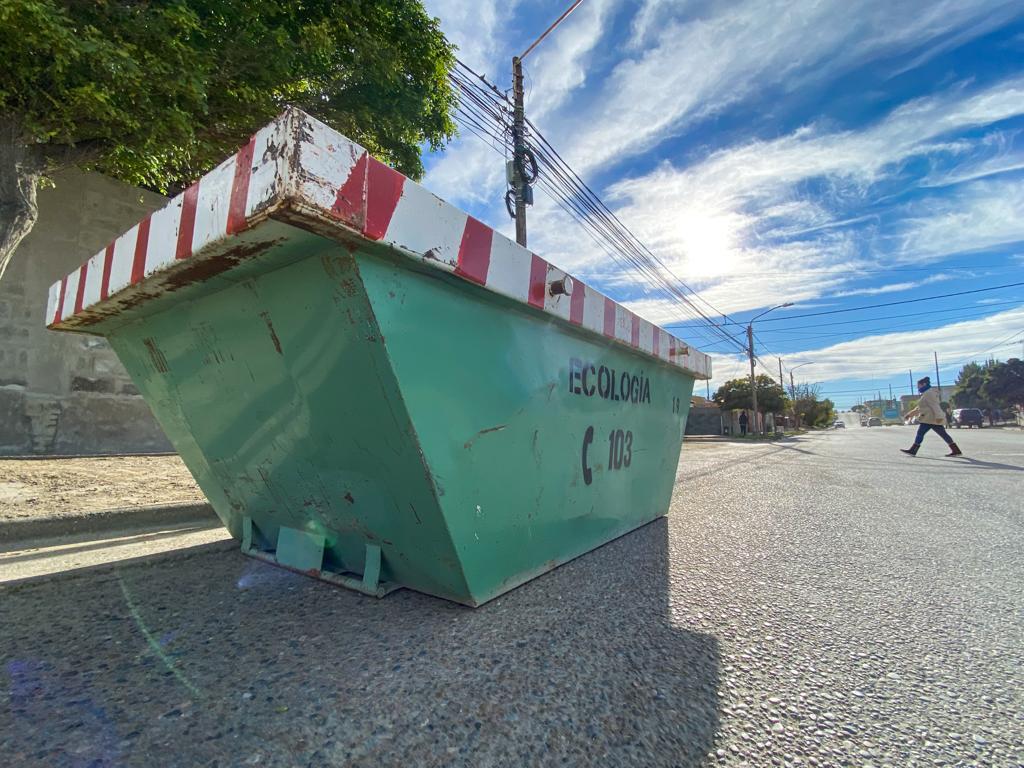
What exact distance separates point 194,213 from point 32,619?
144 cm

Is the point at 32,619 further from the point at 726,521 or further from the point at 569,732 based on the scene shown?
the point at 726,521

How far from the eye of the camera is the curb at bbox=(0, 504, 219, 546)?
2.61 meters

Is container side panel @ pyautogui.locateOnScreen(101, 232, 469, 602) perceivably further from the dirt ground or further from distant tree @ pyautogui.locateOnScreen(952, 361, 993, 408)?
distant tree @ pyautogui.locateOnScreen(952, 361, 993, 408)

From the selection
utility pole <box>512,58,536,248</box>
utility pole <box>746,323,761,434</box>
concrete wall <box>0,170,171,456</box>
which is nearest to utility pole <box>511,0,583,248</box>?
utility pole <box>512,58,536,248</box>

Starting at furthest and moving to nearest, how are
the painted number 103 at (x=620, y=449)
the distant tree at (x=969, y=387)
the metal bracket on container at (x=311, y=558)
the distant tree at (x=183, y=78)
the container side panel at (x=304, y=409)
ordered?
the distant tree at (x=969, y=387)
the distant tree at (x=183, y=78)
the painted number 103 at (x=620, y=449)
the metal bracket on container at (x=311, y=558)
the container side panel at (x=304, y=409)

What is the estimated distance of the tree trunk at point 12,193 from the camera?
3959mm

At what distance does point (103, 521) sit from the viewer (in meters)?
2.90

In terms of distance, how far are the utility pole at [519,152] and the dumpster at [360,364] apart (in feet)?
21.4

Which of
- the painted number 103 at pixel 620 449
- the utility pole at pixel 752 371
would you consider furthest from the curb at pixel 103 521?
the utility pole at pixel 752 371

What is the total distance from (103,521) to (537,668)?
120 inches

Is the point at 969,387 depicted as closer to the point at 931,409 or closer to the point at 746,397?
the point at 746,397

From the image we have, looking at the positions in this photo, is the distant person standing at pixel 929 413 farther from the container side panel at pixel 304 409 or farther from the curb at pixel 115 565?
the curb at pixel 115 565

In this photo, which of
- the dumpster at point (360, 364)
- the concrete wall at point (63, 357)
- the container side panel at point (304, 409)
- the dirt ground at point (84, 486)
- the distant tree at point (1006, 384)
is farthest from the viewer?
the distant tree at point (1006, 384)

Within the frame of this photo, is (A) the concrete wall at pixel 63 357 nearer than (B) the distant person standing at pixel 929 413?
Yes
